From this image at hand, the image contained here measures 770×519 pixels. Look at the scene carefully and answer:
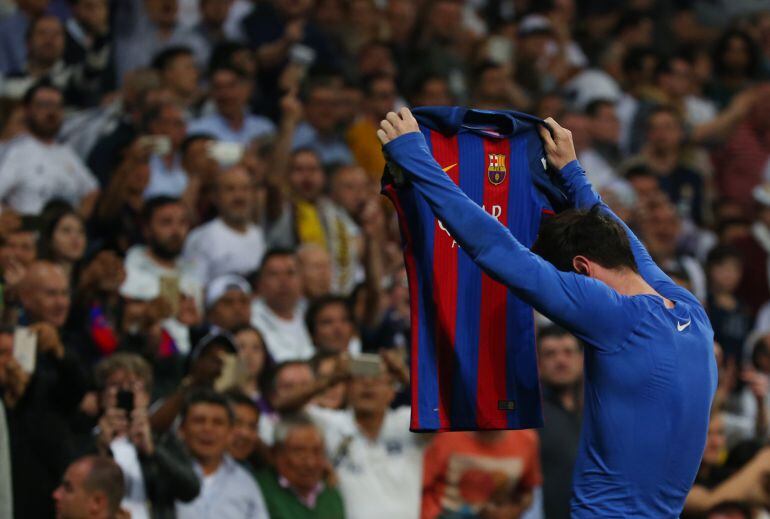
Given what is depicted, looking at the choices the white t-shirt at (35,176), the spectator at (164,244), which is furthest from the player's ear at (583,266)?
the white t-shirt at (35,176)

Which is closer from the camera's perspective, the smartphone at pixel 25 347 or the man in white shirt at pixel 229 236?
the smartphone at pixel 25 347

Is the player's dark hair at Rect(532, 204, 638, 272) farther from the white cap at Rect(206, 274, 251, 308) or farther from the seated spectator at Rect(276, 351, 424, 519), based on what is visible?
the white cap at Rect(206, 274, 251, 308)

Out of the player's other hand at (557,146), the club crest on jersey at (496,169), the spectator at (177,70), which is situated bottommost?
the club crest on jersey at (496,169)

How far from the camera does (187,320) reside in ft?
30.8

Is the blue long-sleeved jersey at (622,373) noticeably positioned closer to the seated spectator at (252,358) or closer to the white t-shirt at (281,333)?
the seated spectator at (252,358)

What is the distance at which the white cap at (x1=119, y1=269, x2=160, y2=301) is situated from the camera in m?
9.33

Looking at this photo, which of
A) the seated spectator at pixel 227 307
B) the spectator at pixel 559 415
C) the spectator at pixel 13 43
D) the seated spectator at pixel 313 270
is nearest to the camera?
the spectator at pixel 559 415

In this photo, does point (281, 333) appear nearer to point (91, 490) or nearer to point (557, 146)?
point (91, 490)

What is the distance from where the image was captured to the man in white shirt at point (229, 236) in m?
10.5

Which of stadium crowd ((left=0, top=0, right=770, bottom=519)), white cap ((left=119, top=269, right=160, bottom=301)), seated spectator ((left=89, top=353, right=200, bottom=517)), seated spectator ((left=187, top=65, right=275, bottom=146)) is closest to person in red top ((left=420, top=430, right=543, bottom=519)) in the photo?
stadium crowd ((left=0, top=0, right=770, bottom=519))

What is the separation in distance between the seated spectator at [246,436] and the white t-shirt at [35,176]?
246 cm

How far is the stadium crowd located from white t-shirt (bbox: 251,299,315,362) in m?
0.02

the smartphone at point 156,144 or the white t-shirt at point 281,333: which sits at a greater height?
the smartphone at point 156,144

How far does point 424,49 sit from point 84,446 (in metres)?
7.31
